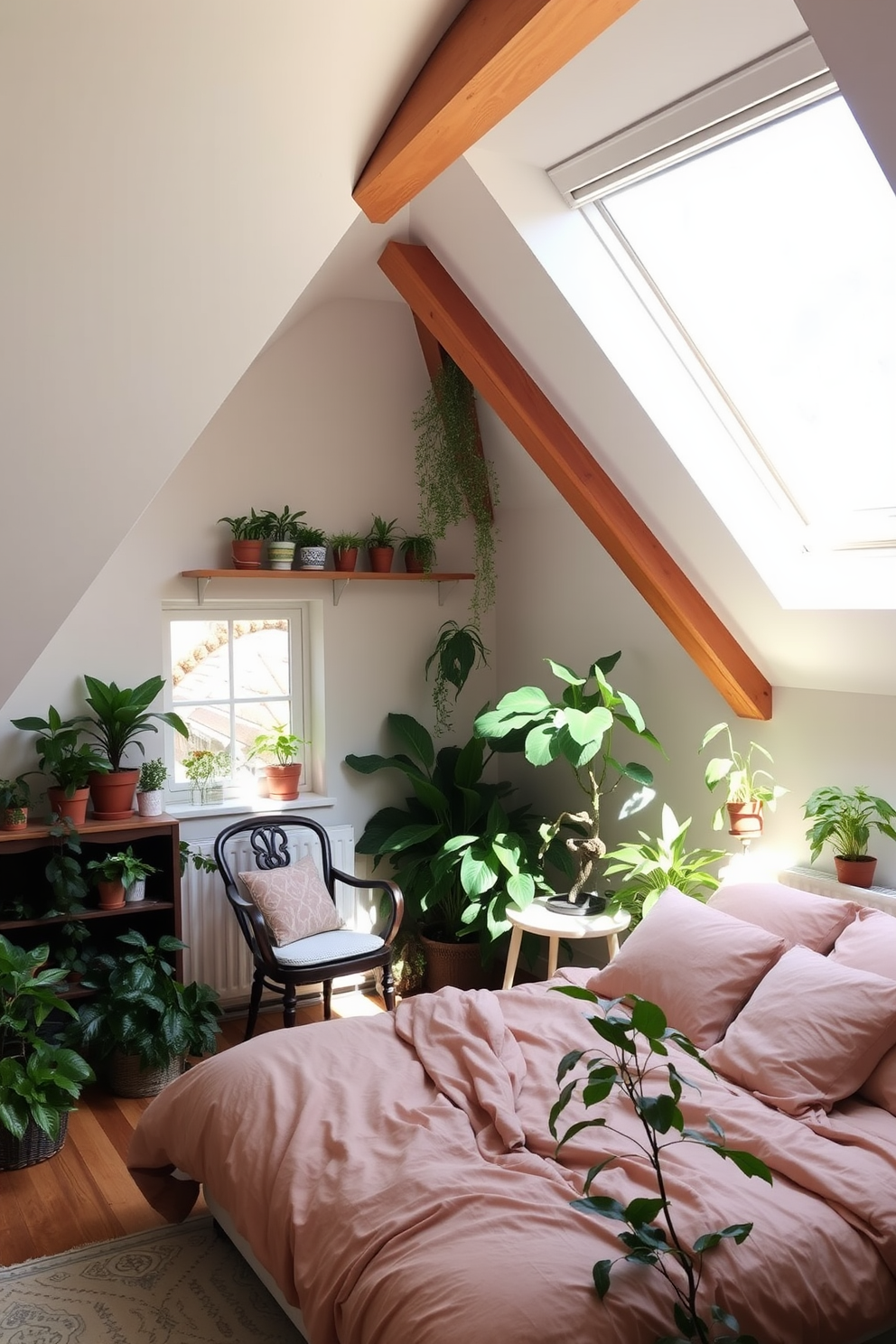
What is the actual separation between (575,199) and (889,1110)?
2.71 metres

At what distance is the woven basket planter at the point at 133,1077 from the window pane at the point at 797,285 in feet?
10.2

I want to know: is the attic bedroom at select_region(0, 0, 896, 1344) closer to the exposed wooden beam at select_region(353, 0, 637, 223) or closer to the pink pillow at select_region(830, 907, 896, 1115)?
the exposed wooden beam at select_region(353, 0, 637, 223)

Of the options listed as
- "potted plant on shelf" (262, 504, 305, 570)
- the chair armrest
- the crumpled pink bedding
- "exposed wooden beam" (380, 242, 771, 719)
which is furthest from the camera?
"potted plant on shelf" (262, 504, 305, 570)

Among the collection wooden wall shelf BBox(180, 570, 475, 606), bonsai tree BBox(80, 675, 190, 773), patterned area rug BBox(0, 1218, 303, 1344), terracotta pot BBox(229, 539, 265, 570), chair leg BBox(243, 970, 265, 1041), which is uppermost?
terracotta pot BBox(229, 539, 265, 570)

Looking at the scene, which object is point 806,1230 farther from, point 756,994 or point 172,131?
point 172,131

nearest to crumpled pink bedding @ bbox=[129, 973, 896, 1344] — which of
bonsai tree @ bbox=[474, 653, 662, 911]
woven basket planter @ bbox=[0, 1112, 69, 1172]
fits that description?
woven basket planter @ bbox=[0, 1112, 69, 1172]

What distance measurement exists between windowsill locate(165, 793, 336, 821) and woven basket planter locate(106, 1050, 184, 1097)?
38.3 inches

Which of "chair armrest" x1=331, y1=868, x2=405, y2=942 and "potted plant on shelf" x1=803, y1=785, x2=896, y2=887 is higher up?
"potted plant on shelf" x1=803, y1=785, x2=896, y2=887

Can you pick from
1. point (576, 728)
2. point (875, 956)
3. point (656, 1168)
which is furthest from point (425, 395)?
point (656, 1168)

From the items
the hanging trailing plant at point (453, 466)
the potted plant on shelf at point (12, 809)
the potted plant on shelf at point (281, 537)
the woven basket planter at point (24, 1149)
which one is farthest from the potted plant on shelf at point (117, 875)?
the hanging trailing plant at point (453, 466)

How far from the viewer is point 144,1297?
3.05 m

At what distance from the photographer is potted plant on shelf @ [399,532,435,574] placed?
5.33 meters

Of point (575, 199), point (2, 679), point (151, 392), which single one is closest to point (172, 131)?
point (151, 392)

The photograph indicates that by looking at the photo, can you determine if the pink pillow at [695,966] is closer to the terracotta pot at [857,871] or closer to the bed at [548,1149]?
the bed at [548,1149]
